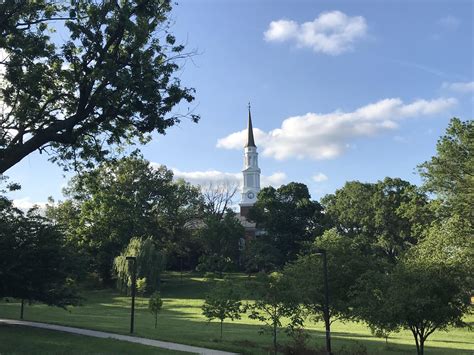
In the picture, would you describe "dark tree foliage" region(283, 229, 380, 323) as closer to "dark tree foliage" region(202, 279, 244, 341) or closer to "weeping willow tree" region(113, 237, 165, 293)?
"dark tree foliage" region(202, 279, 244, 341)

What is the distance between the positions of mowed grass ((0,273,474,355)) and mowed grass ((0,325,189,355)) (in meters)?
2.62

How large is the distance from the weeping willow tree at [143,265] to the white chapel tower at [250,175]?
4429 centimetres

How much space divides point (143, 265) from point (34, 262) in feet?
104

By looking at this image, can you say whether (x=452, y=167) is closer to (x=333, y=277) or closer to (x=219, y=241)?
(x=333, y=277)

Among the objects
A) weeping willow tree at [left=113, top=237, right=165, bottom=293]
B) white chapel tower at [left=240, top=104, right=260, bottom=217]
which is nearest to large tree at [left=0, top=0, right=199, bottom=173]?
weeping willow tree at [left=113, top=237, right=165, bottom=293]

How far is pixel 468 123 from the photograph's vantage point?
36312mm

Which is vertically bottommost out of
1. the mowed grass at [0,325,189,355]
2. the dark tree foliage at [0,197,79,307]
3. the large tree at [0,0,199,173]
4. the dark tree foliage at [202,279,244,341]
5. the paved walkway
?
the paved walkway

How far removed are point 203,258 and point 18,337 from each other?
181 ft

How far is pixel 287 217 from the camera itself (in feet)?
230

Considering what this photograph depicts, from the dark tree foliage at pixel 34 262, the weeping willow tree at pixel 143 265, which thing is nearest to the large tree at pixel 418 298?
the dark tree foliage at pixel 34 262

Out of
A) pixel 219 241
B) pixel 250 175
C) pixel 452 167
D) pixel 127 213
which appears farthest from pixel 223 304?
pixel 250 175

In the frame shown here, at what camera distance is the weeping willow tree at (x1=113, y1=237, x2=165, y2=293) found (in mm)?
52969

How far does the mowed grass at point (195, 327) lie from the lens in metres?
20.6

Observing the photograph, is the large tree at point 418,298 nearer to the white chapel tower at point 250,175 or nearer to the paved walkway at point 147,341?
the paved walkway at point 147,341
